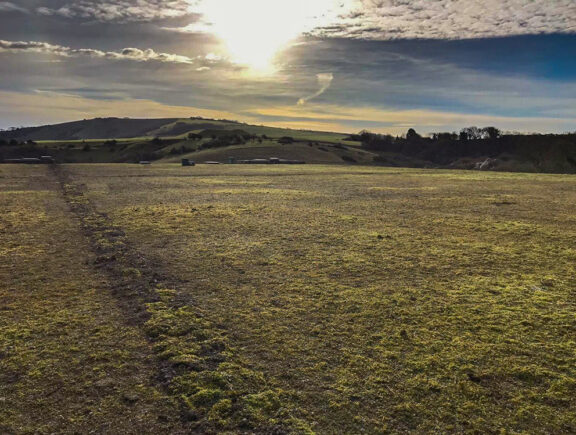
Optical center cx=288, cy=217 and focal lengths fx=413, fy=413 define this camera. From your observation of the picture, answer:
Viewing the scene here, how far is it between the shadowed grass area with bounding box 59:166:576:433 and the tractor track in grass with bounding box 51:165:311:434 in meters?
0.20

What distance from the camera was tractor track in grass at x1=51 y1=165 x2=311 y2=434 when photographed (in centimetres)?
446

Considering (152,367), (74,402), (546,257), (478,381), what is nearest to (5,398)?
(74,402)

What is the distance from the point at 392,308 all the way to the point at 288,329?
2049mm

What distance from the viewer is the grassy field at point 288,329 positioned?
4594 mm

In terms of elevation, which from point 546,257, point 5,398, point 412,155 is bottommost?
point 5,398

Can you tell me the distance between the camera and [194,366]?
5.48 meters

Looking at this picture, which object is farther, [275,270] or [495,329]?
[275,270]

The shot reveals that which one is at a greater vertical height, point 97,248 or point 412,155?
point 412,155

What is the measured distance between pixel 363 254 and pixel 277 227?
14.7 ft

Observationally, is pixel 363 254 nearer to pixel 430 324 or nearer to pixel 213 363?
pixel 430 324

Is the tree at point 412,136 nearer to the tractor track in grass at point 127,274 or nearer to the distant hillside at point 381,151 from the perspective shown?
the distant hillside at point 381,151

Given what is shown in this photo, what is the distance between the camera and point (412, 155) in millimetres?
109938

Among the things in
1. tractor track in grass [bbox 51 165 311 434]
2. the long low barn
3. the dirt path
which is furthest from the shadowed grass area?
the long low barn

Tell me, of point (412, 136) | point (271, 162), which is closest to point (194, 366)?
point (271, 162)
